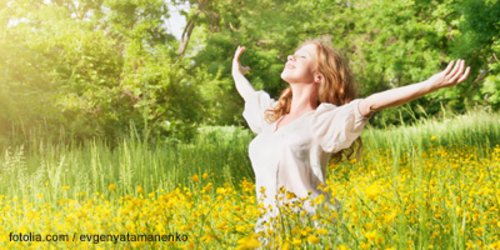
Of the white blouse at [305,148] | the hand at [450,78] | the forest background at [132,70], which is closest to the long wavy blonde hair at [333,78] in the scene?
the white blouse at [305,148]

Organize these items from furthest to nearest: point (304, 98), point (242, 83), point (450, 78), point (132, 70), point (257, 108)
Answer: point (132, 70) → point (242, 83) → point (257, 108) → point (304, 98) → point (450, 78)

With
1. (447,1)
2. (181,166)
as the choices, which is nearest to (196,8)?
(447,1)

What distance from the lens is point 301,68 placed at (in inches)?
119

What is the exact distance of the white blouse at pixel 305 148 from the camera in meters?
2.70

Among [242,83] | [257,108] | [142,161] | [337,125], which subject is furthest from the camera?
[142,161]

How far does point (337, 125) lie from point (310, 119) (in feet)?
0.54

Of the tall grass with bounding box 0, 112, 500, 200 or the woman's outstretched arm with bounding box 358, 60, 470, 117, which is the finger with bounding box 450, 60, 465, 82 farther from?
the tall grass with bounding box 0, 112, 500, 200

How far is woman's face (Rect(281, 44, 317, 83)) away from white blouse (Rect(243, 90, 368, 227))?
236mm

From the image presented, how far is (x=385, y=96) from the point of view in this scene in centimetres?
248

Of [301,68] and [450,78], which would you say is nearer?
[450,78]

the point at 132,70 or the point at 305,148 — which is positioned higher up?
the point at 132,70

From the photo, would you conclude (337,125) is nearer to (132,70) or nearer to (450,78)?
(450,78)

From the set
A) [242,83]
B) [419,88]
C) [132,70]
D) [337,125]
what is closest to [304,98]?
[337,125]

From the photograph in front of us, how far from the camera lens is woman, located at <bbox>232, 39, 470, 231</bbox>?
8.17ft
